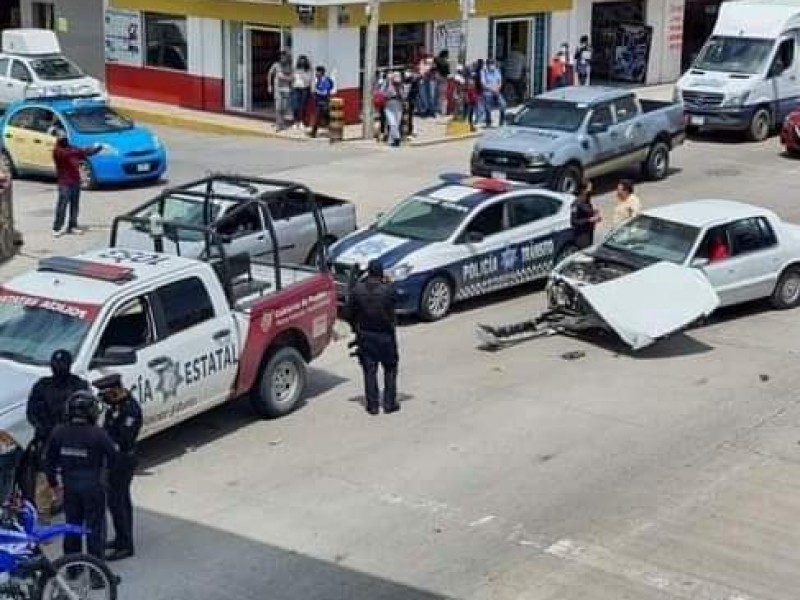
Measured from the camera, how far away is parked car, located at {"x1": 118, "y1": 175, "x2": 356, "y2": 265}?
18219mm

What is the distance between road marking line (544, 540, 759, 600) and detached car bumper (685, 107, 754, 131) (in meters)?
23.5

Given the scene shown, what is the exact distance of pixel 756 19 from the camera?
34.8 metres

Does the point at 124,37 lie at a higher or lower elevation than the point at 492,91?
higher

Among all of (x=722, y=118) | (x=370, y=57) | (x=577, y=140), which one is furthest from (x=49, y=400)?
(x=722, y=118)

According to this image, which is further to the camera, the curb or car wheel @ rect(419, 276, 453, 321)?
the curb

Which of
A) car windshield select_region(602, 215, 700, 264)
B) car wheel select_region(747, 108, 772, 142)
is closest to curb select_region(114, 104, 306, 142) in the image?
car wheel select_region(747, 108, 772, 142)

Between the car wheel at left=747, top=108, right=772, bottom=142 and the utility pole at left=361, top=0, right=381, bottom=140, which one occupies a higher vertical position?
the utility pole at left=361, top=0, right=381, bottom=140

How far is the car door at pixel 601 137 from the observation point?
88.5 ft

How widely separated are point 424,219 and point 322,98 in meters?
14.4

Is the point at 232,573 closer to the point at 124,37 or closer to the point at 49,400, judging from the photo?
the point at 49,400

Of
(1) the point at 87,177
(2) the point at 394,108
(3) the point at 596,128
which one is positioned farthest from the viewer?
(2) the point at 394,108

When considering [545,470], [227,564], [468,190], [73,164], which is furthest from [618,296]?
[73,164]

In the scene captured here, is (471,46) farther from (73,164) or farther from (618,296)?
(618,296)

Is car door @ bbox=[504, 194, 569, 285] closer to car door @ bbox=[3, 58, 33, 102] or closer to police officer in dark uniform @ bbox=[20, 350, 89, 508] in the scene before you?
police officer in dark uniform @ bbox=[20, 350, 89, 508]
